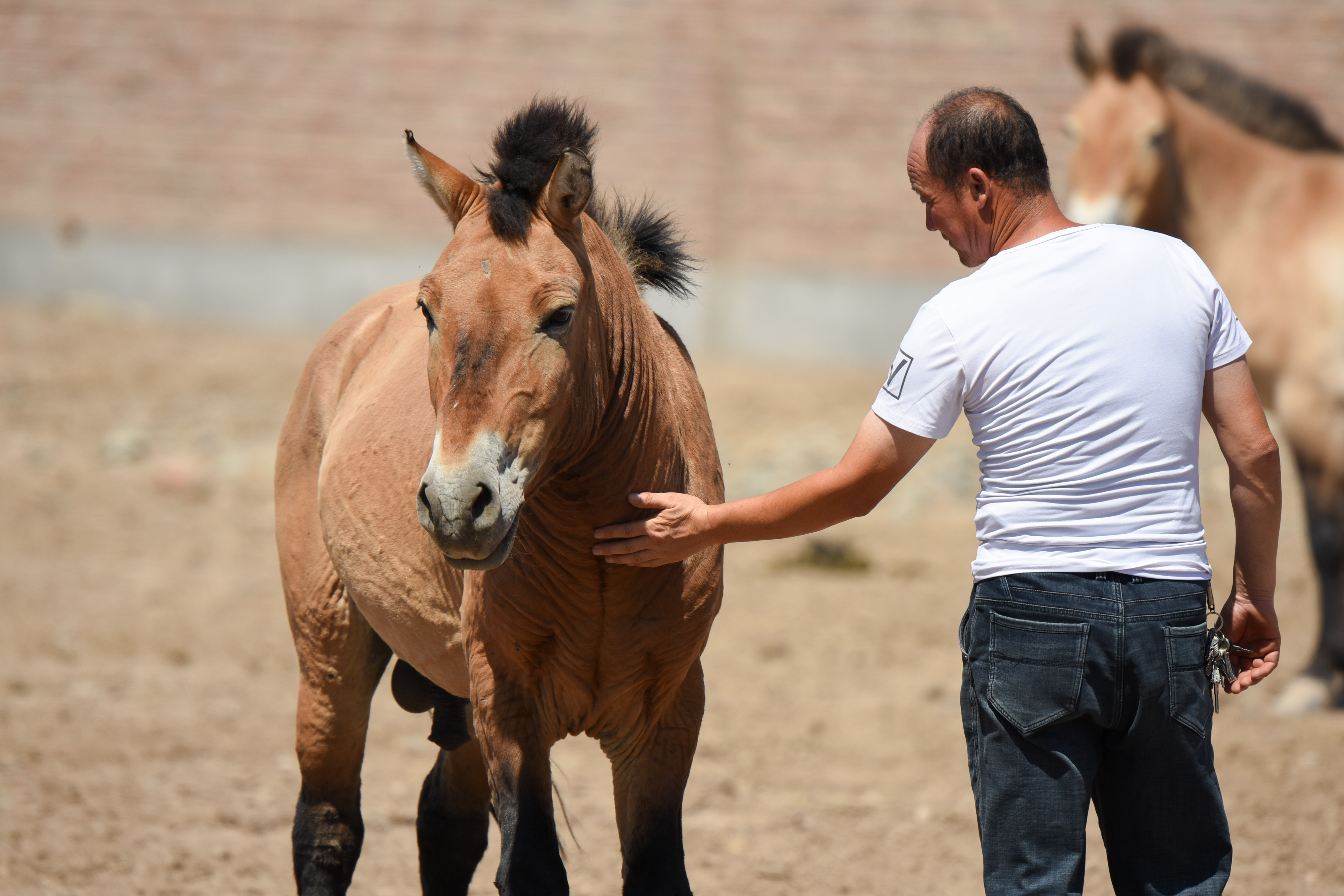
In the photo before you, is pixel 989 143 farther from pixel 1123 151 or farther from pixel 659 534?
pixel 1123 151

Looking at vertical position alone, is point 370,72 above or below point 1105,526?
above

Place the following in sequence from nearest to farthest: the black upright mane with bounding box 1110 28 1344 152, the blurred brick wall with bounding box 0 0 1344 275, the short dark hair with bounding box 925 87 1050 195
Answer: the short dark hair with bounding box 925 87 1050 195 → the black upright mane with bounding box 1110 28 1344 152 → the blurred brick wall with bounding box 0 0 1344 275

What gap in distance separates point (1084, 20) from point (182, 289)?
10675 mm

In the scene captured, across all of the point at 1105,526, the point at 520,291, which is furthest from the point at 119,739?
the point at 1105,526

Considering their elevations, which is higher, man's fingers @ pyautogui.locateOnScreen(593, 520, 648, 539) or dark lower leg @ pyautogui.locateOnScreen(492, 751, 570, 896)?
man's fingers @ pyautogui.locateOnScreen(593, 520, 648, 539)

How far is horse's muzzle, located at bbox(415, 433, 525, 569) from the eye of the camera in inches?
85.8

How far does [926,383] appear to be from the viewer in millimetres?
2242

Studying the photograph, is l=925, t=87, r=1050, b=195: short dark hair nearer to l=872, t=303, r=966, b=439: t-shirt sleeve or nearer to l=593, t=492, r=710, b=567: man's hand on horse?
l=872, t=303, r=966, b=439: t-shirt sleeve

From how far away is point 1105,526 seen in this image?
2.23 m

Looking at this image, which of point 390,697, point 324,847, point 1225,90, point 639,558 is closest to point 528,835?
point 639,558

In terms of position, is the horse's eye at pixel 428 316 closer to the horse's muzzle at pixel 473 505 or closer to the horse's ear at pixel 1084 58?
the horse's muzzle at pixel 473 505

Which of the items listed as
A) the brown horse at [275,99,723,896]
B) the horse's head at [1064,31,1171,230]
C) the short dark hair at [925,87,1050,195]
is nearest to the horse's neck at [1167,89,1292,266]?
the horse's head at [1064,31,1171,230]

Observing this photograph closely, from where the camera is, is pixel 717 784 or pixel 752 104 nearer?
pixel 717 784

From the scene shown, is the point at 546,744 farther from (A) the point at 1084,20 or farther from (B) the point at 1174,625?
(A) the point at 1084,20
